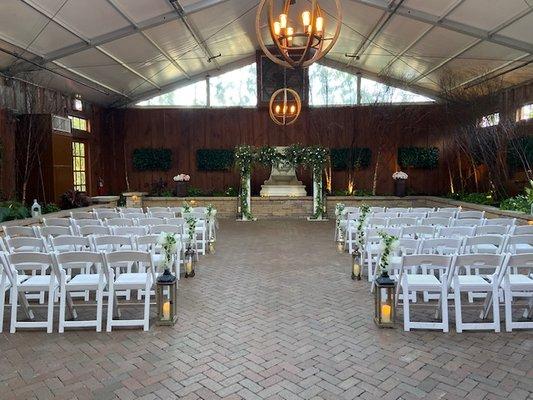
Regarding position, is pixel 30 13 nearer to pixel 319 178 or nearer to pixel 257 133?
pixel 319 178

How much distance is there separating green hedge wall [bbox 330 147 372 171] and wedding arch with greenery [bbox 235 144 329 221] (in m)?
3.14

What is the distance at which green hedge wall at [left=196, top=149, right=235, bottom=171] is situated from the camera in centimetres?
1744

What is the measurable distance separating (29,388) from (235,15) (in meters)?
11.4

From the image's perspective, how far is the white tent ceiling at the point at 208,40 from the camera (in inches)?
360

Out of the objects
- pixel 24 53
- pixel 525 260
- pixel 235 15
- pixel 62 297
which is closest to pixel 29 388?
pixel 62 297

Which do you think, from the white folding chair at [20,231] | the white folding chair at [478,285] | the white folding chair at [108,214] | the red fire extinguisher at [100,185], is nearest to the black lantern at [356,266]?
the white folding chair at [478,285]

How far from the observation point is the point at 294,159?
47.4 feet

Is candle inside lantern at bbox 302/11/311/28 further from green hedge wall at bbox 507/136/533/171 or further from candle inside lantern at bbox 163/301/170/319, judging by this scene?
green hedge wall at bbox 507/136/533/171

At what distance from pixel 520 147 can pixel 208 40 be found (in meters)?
9.41

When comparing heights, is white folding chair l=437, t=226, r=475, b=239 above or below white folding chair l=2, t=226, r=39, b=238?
below

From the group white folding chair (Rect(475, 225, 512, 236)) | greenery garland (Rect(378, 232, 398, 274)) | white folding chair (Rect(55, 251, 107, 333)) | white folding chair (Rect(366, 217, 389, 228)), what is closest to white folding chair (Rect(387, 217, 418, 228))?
white folding chair (Rect(366, 217, 389, 228))

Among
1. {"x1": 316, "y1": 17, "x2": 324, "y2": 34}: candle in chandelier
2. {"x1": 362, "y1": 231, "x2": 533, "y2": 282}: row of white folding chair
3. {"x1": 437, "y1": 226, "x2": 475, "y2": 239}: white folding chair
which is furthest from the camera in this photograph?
{"x1": 437, "y1": 226, "x2": 475, "y2": 239}: white folding chair

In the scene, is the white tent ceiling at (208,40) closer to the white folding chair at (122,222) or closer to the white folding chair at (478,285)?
the white folding chair at (122,222)

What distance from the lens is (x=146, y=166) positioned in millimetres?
17484
